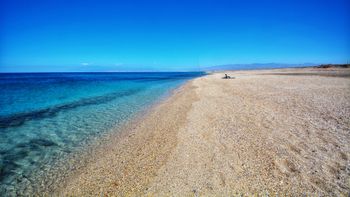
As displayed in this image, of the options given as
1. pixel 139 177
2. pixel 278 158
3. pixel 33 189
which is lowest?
pixel 33 189

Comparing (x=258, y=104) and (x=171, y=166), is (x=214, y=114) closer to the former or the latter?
(x=258, y=104)

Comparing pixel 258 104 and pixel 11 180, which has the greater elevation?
pixel 258 104

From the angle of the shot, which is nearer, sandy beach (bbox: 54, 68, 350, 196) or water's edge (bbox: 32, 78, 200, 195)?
sandy beach (bbox: 54, 68, 350, 196)

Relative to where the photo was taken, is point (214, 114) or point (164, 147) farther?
point (214, 114)

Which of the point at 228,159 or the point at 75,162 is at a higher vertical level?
the point at 228,159

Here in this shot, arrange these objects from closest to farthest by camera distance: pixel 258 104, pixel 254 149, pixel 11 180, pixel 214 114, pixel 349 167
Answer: pixel 349 167
pixel 11 180
pixel 254 149
pixel 214 114
pixel 258 104

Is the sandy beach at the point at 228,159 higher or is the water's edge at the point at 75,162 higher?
the sandy beach at the point at 228,159

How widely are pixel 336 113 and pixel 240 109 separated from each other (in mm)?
4151

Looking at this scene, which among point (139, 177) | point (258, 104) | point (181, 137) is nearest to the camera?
point (139, 177)

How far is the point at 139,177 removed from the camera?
4.30 m

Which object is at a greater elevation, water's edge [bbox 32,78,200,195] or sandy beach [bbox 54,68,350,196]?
sandy beach [bbox 54,68,350,196]

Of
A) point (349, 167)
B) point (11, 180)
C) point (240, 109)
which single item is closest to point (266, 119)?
point (240, 109)

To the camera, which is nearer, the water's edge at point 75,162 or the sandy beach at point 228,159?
the sandy beach at point 228,159

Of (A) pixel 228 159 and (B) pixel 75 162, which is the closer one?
(A) pixel 228 159
